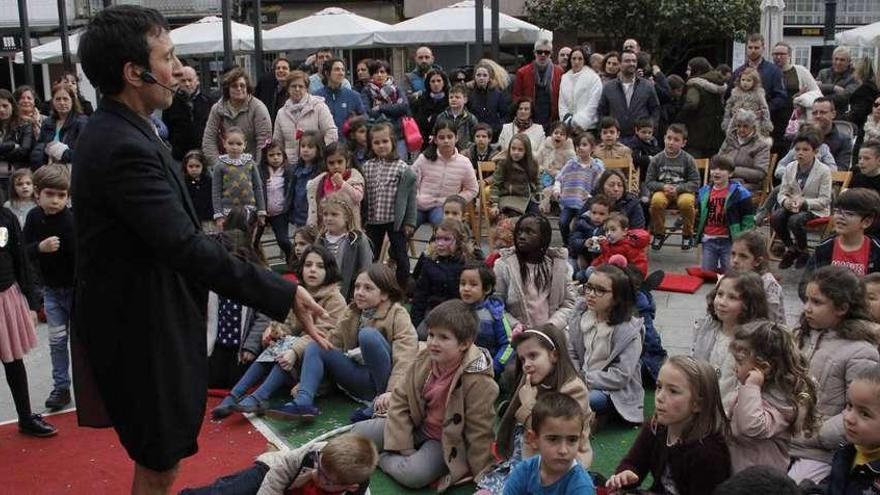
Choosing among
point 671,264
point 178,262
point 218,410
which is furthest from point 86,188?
point 671,264

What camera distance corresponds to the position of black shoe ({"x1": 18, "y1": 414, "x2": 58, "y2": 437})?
5238 millimetres

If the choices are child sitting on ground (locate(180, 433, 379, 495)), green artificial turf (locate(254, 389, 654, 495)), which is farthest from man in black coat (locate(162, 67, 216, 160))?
child sitting on ground (locate(180, 433, 379, 495))

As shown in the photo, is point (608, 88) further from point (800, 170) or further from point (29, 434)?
point (29, 434)

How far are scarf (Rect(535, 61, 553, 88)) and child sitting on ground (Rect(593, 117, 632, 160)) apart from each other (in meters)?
1.89

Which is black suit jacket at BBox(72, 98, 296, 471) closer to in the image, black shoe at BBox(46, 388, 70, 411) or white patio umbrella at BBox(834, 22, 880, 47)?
black shoe at BBox(46, 388, 70, 411)

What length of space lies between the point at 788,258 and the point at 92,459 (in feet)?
19.3

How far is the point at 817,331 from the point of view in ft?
14.8

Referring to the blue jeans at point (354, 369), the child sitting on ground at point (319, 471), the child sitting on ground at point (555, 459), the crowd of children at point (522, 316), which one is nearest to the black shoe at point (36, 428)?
the crowd of children at point (522, 316)

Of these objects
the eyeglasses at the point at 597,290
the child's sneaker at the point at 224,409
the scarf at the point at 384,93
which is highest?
the scarf at the point at 384,93

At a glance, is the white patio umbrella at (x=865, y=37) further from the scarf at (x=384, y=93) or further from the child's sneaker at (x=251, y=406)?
the child's sneaker at (x=251, y=406)

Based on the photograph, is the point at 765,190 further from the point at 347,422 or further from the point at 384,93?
the point at 347,422

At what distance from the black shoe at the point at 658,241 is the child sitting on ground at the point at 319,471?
5609 mm

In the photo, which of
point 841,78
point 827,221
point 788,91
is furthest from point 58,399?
point 841,78

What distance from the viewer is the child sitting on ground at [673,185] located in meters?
8.72
